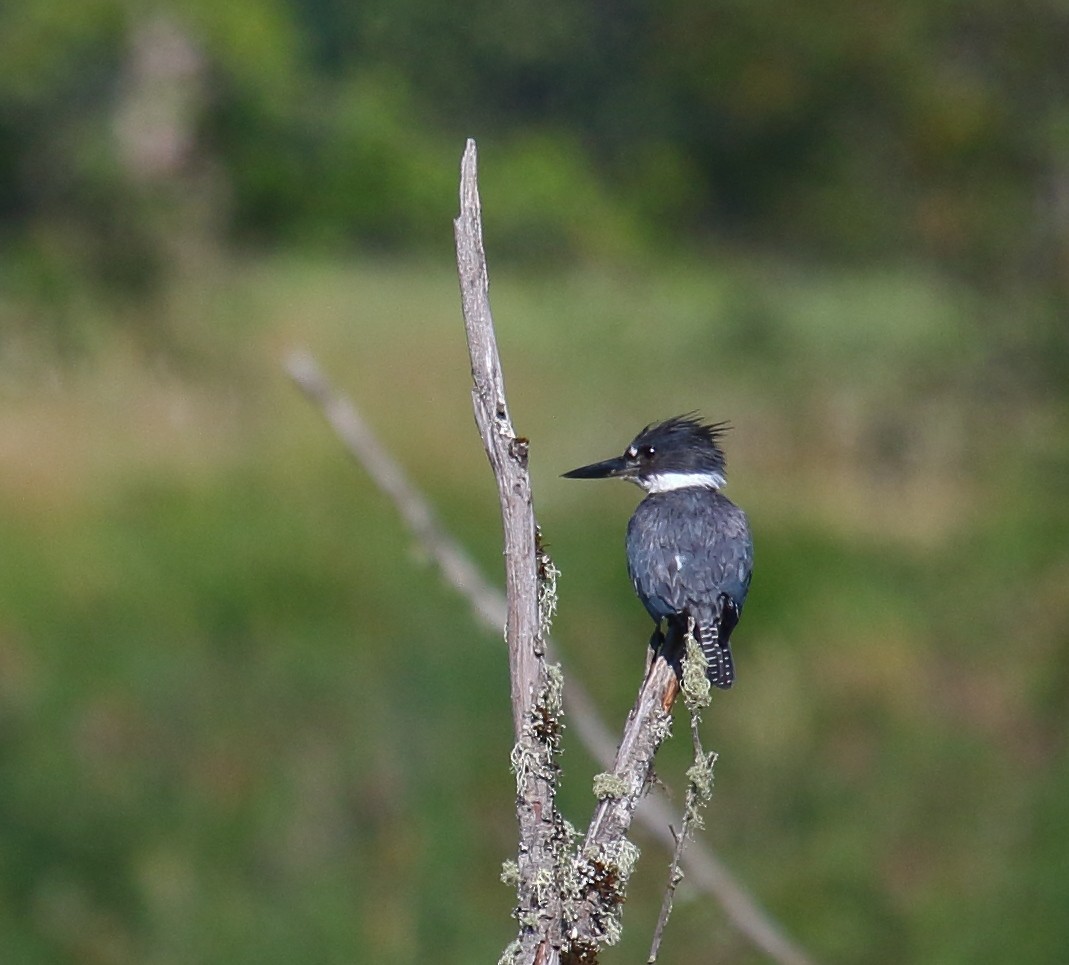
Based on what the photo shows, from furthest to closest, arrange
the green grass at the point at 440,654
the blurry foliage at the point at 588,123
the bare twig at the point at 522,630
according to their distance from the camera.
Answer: the blurry foliage at the point at 588,123
the green grass at the point at 440,654
the bare twig at the point at 522,630

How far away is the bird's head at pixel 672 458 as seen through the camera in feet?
11.5

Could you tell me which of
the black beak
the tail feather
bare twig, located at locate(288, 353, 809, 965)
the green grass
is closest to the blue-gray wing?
the tail feather

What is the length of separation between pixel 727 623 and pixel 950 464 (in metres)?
8.96

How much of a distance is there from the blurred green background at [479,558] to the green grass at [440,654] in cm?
3

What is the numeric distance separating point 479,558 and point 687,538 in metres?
7.35

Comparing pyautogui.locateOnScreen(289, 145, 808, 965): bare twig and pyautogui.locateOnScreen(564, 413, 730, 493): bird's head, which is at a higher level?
pyautogui.locateOnScreen(564, 413, 730, 493): bird's head

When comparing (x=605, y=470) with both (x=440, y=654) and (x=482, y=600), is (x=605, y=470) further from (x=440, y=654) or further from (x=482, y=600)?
(x=440, y=654)

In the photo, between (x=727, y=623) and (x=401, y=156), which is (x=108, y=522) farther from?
(x=401, y=156)

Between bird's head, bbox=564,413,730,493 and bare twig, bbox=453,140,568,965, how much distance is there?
1.55m

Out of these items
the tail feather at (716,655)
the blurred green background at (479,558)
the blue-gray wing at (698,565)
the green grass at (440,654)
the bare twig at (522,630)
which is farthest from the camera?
the blurred green background at (479,558)

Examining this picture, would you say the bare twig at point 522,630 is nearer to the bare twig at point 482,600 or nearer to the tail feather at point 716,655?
the tail feather at point 716,655

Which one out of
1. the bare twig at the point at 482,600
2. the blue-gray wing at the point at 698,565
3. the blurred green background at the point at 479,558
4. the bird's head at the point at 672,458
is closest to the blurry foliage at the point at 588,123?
the blurred green background at the point at 479,558

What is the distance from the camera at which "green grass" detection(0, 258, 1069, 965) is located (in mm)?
6902

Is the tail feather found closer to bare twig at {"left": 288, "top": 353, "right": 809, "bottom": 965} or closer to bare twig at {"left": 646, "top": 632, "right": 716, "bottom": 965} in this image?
bare twig at {"left": 288, "top": 353, "right": 809, "bottom": 965}
